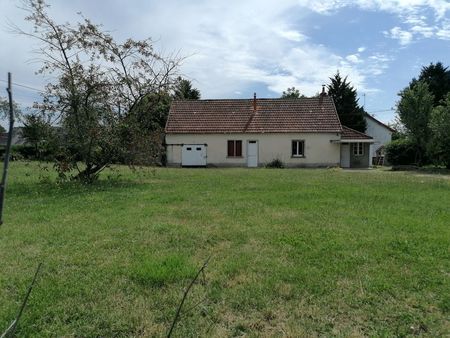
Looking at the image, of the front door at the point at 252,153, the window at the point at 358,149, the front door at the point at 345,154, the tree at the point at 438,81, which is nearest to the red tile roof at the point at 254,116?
the front door at the point at 252,153

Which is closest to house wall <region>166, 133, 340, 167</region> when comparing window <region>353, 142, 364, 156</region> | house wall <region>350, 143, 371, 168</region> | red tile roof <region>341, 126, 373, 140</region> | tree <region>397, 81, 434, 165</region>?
red tile roof <region>341, 126, 373, 140</region>

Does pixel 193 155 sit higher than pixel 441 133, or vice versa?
pixel 441 133

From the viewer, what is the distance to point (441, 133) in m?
24.5

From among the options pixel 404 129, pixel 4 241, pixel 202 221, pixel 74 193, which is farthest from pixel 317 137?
pixel 4 241

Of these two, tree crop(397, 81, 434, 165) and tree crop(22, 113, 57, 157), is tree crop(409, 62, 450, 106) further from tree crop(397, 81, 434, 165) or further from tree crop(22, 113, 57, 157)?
tree crop(22, 113, 57, 157)

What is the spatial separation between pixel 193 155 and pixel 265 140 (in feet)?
18.0

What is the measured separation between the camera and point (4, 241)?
6062mm

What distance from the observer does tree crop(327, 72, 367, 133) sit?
4600 centimetres

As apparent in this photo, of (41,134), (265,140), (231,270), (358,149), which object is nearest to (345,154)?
(358,149)

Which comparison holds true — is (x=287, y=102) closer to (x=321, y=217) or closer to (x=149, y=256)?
(x=321, y=217)

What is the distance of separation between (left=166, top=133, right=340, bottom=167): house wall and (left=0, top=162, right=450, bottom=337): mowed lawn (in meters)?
22.8

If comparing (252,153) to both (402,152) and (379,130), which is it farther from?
(379,130)

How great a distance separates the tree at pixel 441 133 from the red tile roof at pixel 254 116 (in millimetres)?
6992

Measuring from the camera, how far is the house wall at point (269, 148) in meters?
31.6
